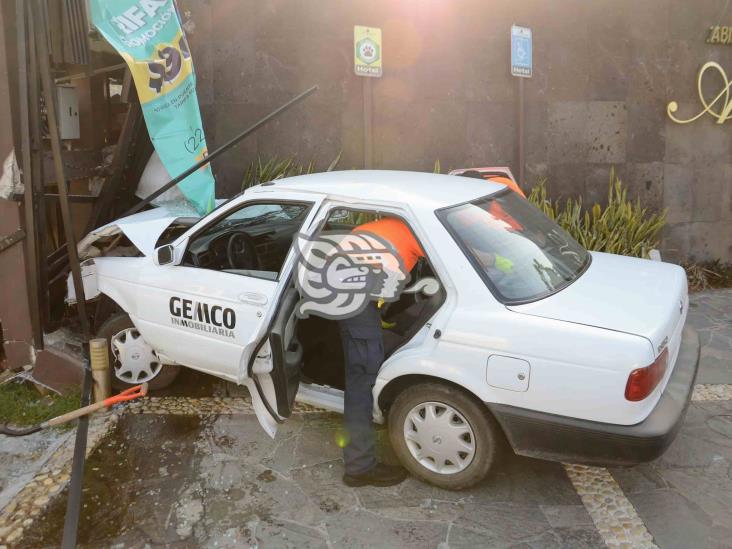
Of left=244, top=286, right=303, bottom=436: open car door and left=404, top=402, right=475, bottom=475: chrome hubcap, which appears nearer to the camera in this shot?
left=404, top=402, right=475, bottom=475: chrome hubcap

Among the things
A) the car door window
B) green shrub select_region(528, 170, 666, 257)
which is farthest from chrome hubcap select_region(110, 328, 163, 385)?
green shrub select_region(528, 170, 666, 257)

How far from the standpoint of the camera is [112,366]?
190 inches

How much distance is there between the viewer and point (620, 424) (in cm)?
304

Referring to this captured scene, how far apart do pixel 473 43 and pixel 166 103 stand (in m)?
3.91

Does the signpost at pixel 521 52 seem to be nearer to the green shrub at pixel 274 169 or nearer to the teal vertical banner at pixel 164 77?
the green shrub at pixel 274 169

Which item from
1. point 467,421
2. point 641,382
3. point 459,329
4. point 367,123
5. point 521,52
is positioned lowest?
point 467,421

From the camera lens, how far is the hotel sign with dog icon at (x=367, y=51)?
7.23 meters

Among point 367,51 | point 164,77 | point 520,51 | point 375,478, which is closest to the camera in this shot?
point 375,478

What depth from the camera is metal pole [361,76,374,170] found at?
763 centimetres

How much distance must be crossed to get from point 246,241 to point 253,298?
980 millimetres

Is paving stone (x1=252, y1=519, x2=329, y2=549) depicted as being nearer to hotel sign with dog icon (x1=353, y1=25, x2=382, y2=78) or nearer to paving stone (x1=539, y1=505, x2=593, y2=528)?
paving stone (x1=539, y1=505, x2=593, y2=528)

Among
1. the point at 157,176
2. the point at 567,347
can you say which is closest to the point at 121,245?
the point at 157,176

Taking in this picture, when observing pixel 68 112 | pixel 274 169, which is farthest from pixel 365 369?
pixel 274 169

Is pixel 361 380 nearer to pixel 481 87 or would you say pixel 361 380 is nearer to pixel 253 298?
pixel 253 298
